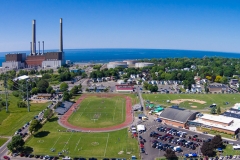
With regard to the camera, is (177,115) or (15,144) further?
(177,115)

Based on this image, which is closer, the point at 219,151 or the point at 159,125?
the point at 219,151

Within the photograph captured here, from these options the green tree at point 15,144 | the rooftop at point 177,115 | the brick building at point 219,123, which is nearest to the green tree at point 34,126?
the green tree at point 15,144

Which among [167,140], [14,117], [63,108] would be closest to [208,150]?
[167,140]

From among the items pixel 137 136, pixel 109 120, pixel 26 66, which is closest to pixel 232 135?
pixel 137 136

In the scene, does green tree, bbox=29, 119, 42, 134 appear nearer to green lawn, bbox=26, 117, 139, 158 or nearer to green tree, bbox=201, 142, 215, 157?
green lawn, bbox=26, 117, 139, 158

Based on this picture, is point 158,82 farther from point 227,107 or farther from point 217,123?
point 217,123

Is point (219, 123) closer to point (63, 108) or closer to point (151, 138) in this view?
point (151, 138)
